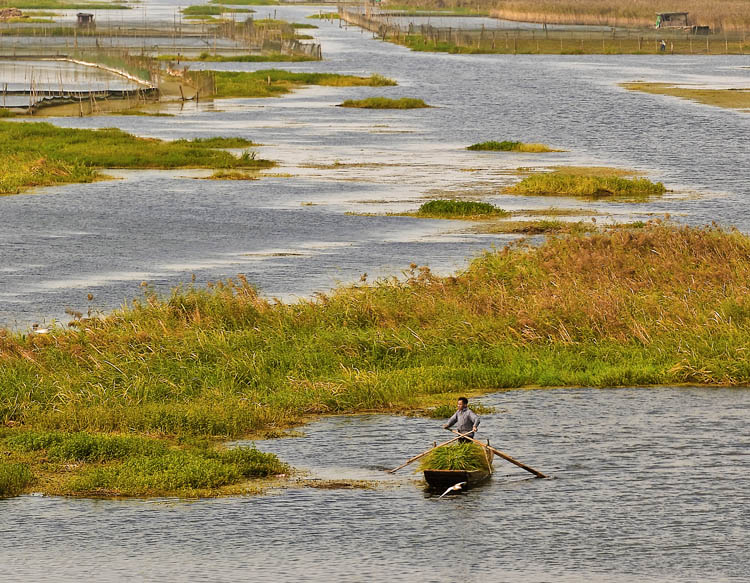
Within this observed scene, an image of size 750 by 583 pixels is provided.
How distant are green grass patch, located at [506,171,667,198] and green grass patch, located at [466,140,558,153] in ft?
53.5

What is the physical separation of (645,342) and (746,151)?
51345mm

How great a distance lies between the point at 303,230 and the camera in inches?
2200

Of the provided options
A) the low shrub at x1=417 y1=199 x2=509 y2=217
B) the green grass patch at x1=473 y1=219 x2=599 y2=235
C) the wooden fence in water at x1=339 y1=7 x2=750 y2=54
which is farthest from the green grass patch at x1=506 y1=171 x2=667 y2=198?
the wooden fence in water at x1=339 y1=7 x2=750 y2=54

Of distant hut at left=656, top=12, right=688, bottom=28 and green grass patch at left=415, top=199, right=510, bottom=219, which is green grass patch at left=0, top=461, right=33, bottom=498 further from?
distant hut at left=656, top=12, right=688, bottom=28

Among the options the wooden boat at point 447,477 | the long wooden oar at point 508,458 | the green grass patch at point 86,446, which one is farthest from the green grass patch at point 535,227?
the green grass patch at point 86,446

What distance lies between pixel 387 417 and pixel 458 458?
5.40m

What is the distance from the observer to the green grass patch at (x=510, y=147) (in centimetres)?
8325

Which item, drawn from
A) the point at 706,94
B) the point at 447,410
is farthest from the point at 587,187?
the point at 706,94

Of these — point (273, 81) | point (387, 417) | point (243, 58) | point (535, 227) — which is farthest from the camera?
point (243, 58)

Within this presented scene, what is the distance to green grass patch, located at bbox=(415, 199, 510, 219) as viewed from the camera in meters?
58.6

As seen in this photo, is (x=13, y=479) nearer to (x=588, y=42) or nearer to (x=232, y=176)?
(x=232, y=176)

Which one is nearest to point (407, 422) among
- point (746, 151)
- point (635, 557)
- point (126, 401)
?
point (126, 401)

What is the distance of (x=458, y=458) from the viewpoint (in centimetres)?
2619

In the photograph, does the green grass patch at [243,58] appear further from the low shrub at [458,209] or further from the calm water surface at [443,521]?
the calm water surface at [443,521]
